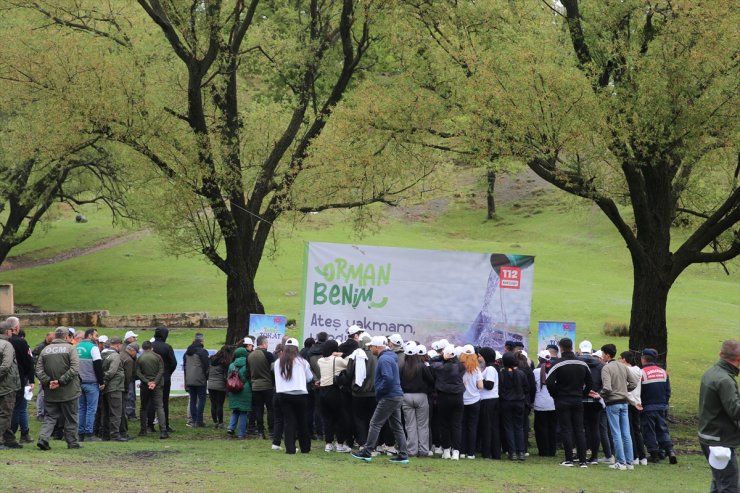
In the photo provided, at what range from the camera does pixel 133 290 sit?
42.0 metres

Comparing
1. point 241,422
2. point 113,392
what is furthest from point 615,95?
point 113,392

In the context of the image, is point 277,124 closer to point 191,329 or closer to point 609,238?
point 191,329

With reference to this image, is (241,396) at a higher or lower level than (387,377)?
lower

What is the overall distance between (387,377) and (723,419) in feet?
18.9

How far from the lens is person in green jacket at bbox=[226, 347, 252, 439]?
16.4 meters

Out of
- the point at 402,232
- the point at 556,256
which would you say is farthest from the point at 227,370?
the point at 402,232

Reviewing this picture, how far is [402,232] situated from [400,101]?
4103cm

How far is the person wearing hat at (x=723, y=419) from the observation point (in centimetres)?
855

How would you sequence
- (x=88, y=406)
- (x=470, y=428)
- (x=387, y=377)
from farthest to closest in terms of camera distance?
(x=88, y=406), (x=470, y=428), (x=387, y=377)

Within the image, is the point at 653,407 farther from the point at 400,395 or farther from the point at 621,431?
the point at 400,395

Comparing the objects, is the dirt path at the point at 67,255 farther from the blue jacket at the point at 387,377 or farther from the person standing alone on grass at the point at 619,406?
the person standing alone on grass at the point at 619,406

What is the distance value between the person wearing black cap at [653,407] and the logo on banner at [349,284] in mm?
5732

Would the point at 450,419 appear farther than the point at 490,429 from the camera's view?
No

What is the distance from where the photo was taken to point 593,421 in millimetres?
14875
